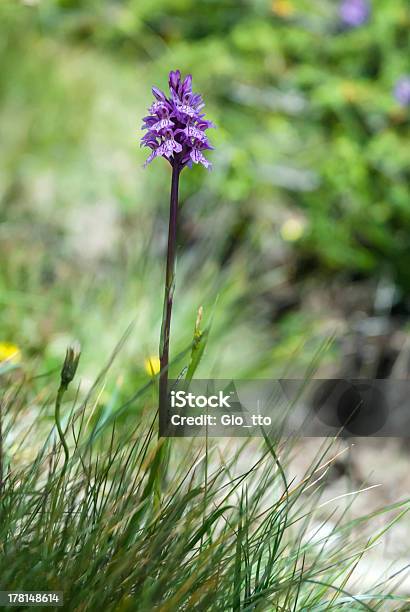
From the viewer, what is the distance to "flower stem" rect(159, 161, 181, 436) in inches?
42.4

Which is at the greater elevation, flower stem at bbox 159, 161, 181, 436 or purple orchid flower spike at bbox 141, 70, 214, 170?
purple orchid flower spike at bbox 141, 70, 214, 170

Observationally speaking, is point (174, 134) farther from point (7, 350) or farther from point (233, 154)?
point (233, 154)

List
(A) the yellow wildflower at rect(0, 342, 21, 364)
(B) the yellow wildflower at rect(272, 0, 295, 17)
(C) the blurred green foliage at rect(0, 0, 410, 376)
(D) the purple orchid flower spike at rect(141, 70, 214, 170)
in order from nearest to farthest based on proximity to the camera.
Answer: (D) the purple orchid flower spike at rect(141, 70, 214, 170), (A) the yellow wildflower at rect(0, 342, 21, 364), (C) the blurred green foliage at rect(0, 0, 410, 376), (B) the yellow wildflower at rect(272, 0, 295, 17)

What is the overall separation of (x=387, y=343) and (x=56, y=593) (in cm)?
225

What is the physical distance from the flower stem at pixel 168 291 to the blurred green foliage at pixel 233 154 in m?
1.54

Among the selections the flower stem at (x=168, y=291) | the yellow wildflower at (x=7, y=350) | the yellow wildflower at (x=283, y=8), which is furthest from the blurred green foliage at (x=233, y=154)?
the flower stem at (x=168, y=291)

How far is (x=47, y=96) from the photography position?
3.56 meters

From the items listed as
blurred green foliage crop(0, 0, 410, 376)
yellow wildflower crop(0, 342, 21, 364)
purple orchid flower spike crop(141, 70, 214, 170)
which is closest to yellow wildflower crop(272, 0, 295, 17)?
blurred green foliage crop(0, 0, 410, 376)

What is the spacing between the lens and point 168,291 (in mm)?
1080

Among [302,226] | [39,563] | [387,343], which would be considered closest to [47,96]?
[302,226]

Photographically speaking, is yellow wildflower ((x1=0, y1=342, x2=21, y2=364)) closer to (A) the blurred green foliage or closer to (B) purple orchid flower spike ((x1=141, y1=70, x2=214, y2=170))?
(A) the blurred green foliage

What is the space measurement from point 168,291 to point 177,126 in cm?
22

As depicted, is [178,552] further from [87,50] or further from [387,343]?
[87,50]

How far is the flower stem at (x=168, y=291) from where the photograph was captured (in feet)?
3.53
